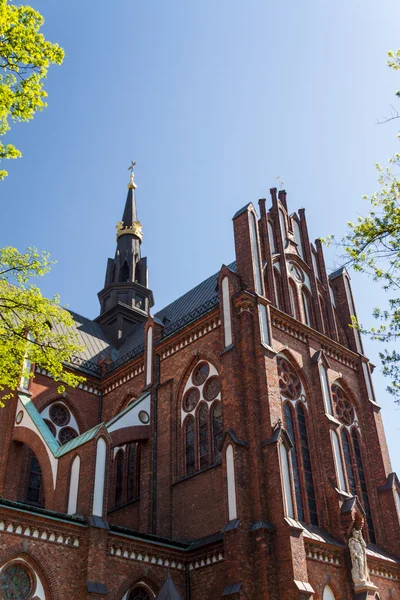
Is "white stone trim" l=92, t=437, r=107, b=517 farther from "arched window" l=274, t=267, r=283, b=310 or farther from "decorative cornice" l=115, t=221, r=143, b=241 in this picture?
"decorative cornice" l=115, t=221, r=143, b=241

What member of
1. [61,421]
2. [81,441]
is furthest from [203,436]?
[61,421]

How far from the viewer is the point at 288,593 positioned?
17625 mm

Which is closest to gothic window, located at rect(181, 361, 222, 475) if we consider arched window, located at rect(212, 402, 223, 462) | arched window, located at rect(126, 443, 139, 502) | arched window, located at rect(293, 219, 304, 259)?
arched window, located at rect(212, 402, 223, 462)

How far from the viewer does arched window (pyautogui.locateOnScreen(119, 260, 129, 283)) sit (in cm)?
4003

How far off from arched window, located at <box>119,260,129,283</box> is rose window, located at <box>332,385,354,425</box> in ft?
57.5

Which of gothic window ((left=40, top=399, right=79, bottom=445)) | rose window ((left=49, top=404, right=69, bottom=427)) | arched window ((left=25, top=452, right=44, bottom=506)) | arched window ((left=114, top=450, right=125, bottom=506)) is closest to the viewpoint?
arched window ((left=25, top=452, right=44, bottom=506))

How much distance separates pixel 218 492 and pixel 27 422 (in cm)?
766

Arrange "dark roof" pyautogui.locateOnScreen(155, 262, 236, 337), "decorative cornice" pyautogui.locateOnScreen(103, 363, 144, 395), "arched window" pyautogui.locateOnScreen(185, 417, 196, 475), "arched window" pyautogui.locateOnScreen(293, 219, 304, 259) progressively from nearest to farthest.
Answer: "arched window" pyautogui.locateOnScreen(185, 417, 196, 475)
"dark roof" pyautogui.locateOnScreen(155, 262, 236, 337)
"decorative cornice" pyautogui.locateOnScreen(103, 363, 144, 395)
"arched window" pyautogui.locateOnScreen(293, 219, 304, 259)

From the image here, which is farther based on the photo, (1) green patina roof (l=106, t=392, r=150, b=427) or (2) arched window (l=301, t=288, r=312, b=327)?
(2) arched window (l=301, t=288, r=312, b=327)

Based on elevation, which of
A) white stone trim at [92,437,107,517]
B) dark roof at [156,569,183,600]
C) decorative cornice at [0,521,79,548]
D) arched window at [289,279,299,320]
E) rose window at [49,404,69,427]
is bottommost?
dark roof at [156,569,183,600]

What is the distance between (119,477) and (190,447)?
425 cm

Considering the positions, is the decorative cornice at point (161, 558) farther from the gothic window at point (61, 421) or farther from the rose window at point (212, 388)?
the gothic window at point (61, 421)

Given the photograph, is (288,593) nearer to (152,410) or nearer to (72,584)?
(72,584)

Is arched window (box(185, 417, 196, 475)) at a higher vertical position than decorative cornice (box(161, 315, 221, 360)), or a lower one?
lower
